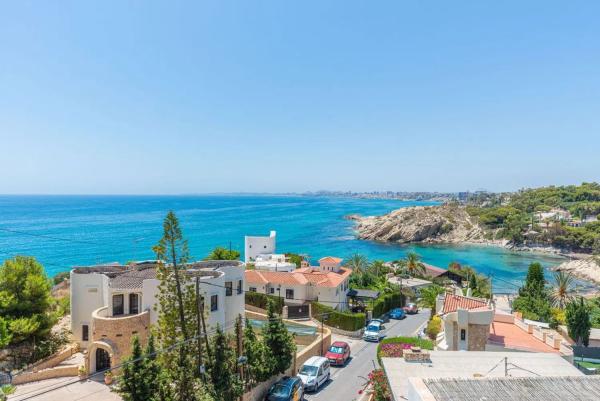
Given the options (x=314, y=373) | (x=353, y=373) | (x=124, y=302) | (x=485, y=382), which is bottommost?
(x=353, y=373)

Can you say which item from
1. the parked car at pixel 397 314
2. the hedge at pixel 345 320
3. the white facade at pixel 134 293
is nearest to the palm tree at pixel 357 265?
→ the parked car at pixel 397 314

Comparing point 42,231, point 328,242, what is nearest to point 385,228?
point 328,242

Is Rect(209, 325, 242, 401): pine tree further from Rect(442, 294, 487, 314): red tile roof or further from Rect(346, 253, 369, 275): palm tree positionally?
Rect(346, 253, 369, 275): palm tree

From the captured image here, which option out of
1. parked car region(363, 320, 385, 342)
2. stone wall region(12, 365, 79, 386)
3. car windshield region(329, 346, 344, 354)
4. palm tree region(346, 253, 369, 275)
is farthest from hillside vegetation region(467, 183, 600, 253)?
stone wall region(12, 365, 79, 386)

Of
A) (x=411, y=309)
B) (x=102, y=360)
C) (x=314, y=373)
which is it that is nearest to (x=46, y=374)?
(x=102, y=360)

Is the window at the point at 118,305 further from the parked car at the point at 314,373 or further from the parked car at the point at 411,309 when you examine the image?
the parked car at the point at 411,309

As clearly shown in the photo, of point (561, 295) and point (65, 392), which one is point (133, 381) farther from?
point (561, 295)
